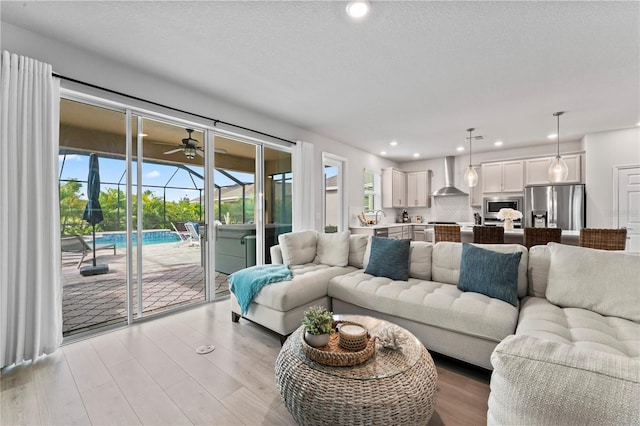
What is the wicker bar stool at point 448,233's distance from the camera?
384 cm

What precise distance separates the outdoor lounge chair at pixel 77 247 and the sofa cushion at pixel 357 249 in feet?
8.88

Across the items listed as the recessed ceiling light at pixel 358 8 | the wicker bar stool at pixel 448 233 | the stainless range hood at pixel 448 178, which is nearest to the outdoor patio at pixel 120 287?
the recessed ceiling light at pixel 358 8

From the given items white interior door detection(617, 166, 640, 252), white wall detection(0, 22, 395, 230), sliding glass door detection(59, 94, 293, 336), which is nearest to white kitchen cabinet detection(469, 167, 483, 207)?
white interior door detection(617, 166, 640, 252)

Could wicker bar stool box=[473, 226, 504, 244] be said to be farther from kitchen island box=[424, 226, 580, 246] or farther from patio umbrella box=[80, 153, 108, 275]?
patio umbrella box=[80, 153, 108, 275]

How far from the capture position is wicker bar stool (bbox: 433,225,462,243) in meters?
3.84

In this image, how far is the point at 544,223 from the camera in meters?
5.45

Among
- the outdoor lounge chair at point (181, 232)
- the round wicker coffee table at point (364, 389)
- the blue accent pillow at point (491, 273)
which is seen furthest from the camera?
the outdoor lounge chair at point (181, 232)

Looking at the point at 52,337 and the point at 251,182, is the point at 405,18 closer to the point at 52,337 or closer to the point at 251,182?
the point at 251,182

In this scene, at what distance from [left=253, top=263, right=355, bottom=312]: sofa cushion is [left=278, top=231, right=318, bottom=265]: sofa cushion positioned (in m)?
0.38

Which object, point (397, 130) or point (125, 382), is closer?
point (125, 382)

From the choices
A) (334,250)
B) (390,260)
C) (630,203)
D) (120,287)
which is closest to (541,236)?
(390,260)

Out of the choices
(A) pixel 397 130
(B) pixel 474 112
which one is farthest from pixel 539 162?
(A) pixel 397 130

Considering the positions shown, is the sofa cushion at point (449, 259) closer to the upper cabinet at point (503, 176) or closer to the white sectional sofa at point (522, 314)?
the white sectional sofa at point (522, 314)

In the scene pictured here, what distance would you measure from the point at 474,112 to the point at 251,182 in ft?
11.5
